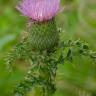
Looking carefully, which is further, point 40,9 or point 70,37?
point 70,37

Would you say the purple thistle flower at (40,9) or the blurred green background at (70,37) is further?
the blurred green background at (70,37)

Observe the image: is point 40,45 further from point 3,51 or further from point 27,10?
point 3,51

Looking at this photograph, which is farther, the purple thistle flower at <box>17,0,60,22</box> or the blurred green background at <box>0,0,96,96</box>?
the blurred green background at <box>0,0,96,96</box>

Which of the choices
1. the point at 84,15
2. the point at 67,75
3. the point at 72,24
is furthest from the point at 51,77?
the point at 84,15
